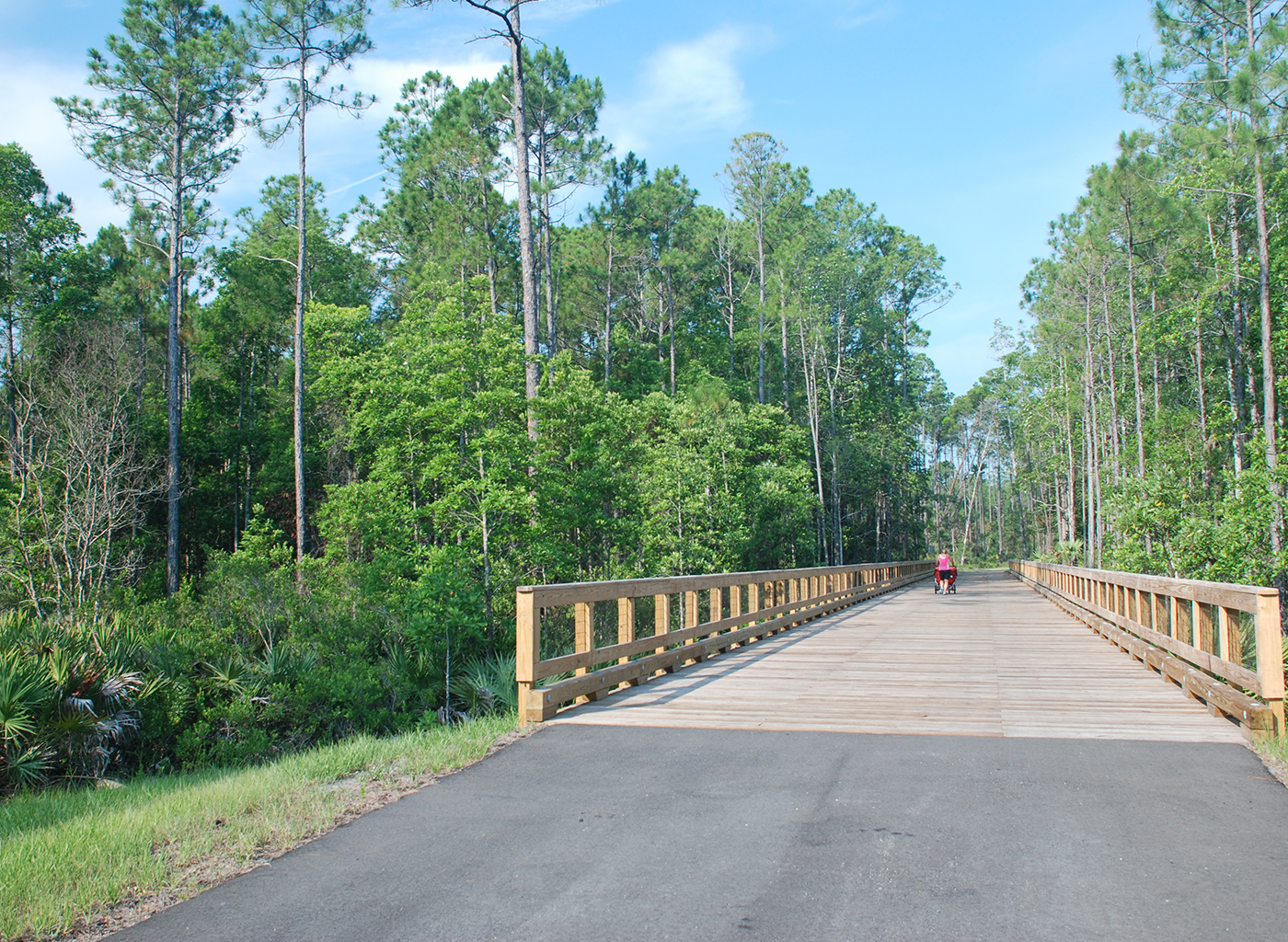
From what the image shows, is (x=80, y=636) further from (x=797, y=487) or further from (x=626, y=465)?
(x=797, y=487)

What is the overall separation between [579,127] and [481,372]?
16.8 meters

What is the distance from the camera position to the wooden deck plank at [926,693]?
6566 mm

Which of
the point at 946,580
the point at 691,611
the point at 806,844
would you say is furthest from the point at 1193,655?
the point at 946,580

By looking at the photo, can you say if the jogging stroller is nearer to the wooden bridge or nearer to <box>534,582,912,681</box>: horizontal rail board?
<box>534,582,912,681</box>: horizontal rail board

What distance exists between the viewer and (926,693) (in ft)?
26.9

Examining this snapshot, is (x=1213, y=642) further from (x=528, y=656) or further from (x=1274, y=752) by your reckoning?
(x=528, y=656)

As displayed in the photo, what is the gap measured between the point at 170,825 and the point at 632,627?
462cm

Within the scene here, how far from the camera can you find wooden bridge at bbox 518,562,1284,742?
21.2 ft

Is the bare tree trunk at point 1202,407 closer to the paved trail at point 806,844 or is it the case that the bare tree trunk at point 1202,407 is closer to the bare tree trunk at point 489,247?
the bare tree trunk at point 489,247

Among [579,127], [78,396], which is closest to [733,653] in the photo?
[78,396]

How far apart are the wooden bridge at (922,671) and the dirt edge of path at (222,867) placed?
5.42ft

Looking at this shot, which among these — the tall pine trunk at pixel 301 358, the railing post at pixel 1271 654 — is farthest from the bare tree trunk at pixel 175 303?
the railing post at pixel 1271 654

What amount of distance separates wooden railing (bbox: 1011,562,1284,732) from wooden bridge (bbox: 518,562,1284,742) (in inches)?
0.6

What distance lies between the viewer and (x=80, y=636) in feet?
36.4
